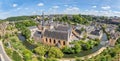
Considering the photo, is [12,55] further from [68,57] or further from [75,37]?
[75,37]

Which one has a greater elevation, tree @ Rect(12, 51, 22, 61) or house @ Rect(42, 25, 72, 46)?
tree @ Rect(12, 51, 22, 61)

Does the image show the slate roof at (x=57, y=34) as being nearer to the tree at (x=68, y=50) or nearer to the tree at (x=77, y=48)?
the tree at (x=68, y=50)

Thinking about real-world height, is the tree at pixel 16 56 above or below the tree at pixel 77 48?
above

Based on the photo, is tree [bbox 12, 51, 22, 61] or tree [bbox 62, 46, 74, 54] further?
tree [bbox 62, 46, 74, 54]

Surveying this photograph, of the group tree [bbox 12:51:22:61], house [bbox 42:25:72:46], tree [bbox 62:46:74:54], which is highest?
tree [bbox 12:51:22:61]

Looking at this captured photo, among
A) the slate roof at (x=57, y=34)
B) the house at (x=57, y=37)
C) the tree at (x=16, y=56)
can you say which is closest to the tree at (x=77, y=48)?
the house at (x=57, y=37)

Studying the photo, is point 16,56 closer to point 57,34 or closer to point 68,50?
point 68,50

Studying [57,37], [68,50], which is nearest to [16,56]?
[68,50]

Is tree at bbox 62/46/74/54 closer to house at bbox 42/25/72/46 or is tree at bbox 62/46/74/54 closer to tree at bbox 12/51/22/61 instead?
house at bbox 42/25/72/46

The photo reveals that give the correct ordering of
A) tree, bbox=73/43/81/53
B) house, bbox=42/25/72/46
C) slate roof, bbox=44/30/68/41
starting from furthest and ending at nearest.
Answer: slate roof, bbox=44/30/68/41
house, bbox=42/25/72/46
tree, bbox=73/43/81/53

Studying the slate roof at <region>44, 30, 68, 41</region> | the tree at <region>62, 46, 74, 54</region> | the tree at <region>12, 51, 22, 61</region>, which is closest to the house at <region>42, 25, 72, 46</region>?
the slate roof at <region>44, 30, 68, 41</region>

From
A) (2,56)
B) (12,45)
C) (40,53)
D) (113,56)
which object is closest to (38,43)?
(12,45)
